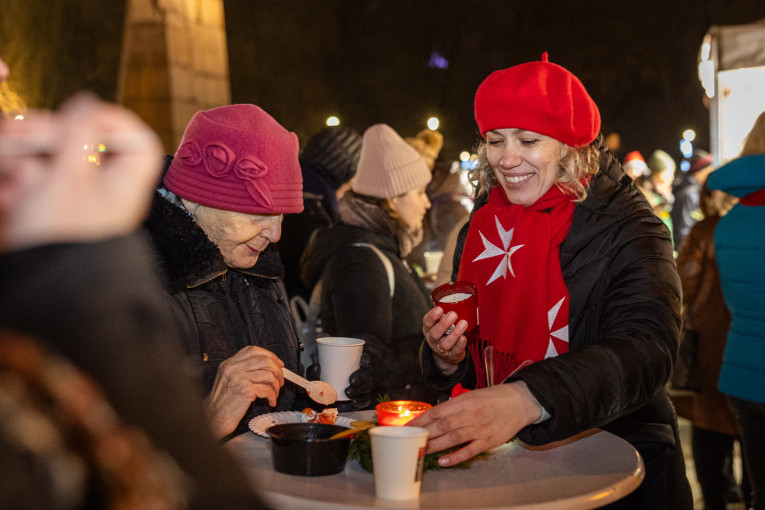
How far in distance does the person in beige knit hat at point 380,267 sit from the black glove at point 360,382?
1.20ft

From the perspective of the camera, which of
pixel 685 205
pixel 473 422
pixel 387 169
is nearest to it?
pixel 473 422

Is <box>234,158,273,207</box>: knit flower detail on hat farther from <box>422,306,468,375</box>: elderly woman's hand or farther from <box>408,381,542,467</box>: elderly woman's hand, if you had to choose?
<box>408,381,542,467</box>: elderly woman's hand

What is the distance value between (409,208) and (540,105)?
181 cm

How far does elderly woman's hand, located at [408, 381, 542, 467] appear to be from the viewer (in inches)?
74.1

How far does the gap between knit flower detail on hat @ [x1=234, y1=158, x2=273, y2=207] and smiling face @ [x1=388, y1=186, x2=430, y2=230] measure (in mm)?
1770

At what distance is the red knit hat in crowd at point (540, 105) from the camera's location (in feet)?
9.16

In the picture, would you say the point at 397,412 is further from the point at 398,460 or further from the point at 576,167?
the point at 576,167

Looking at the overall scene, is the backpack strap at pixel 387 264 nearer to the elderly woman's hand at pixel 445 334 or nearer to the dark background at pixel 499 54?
the elderly woman's hand at pixel 445 334

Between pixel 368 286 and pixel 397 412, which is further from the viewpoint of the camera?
pixel 368 286

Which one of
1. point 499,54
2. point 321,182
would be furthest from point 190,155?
point 499,54

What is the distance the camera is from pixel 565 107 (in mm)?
2789

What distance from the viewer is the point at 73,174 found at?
2.35ft

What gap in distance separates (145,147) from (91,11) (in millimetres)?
4849

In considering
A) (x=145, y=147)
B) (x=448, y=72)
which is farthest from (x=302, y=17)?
(x=145, y=147)
